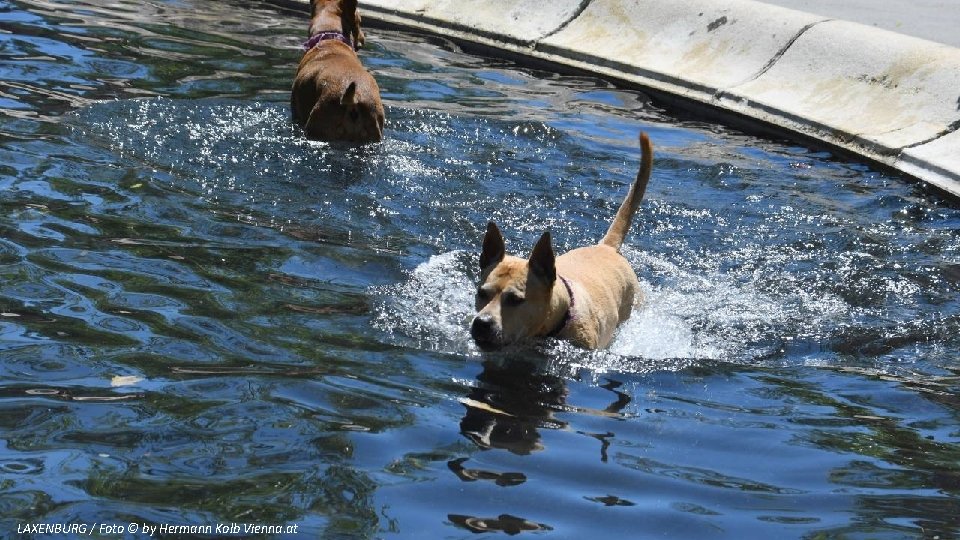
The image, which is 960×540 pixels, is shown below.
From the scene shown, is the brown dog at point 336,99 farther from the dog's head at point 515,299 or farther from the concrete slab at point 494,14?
the concrete slab at point 494,14

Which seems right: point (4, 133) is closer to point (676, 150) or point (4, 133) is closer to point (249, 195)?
point (249, 195)

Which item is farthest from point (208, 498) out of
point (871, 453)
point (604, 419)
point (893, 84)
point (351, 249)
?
point (893, 84)

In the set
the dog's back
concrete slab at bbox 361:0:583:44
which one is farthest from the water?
concrete slab at bbox 361:0:583:44

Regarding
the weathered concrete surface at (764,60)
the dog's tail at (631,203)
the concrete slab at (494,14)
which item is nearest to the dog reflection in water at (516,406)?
the dog's tail at (631,203)

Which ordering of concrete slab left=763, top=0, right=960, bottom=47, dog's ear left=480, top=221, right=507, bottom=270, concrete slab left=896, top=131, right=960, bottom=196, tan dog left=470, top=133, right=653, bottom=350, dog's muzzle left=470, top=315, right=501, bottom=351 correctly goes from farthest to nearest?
concrete slab left=763, top=0, right=960, bottom=47, concrete slab left=896, top=131, right=960, bottom=196, dog's ear left=480, top=221, right=507, bottom=270, tan dog left=470, top=133, right=653, bottom=350, dog's muzzle left=470, top=315, right=501, bottom=351

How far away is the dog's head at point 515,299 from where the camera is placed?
6.34 meters

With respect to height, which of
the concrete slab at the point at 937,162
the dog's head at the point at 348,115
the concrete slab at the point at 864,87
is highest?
the concrete slab at the point at 864,87

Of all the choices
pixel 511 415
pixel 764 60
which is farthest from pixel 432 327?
pixel 764 60

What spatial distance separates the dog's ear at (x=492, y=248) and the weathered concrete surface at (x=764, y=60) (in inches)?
201

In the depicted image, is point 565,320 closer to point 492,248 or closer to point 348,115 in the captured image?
point 492,248

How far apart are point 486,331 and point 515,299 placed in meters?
0.26

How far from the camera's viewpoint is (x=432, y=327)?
704 centimetres

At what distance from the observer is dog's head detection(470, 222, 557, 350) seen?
6.34 meters

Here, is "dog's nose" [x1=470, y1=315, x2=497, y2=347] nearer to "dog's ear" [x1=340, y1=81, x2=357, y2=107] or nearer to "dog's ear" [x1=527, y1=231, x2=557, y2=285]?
"dog's ear" [x1=527, y1=231, x2=557, y2=285]
